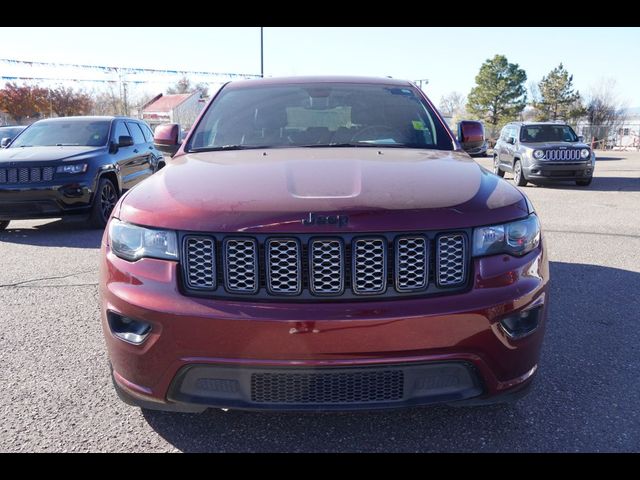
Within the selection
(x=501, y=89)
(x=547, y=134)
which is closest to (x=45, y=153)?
(x=547, y=134)

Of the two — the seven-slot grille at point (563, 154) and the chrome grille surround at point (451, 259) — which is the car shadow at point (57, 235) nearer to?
the chrome grille surround at point (451, 259)

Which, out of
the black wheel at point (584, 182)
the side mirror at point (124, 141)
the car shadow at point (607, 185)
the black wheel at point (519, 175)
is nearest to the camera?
the side mirror at point (124, 141)

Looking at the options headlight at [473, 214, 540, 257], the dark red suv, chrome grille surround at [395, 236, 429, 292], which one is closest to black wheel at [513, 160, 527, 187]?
headlight at [473, 214, 540, 257]

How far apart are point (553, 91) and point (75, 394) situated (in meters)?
58.5

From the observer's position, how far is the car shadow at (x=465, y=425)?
233 centimetres

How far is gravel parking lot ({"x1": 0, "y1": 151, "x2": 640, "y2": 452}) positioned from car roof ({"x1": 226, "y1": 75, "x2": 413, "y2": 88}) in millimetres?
1999

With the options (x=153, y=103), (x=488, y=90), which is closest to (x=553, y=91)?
(x=488, y=90)

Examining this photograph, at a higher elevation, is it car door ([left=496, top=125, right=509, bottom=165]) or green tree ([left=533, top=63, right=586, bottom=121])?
green tree ([left=533, top=63, right=586, bottom=121])

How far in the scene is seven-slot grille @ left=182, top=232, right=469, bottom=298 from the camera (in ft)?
6.56

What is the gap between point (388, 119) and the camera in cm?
350

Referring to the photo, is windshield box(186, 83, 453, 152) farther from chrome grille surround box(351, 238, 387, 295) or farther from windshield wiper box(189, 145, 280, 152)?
chrome grille surround box(351, 238, 387, 295)

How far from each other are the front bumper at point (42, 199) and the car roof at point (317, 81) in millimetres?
4110

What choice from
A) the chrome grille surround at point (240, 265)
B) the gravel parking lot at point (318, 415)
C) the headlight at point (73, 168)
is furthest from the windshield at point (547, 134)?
the chrome grille surround at point (240, 265)

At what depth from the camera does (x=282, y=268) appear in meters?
2.00
